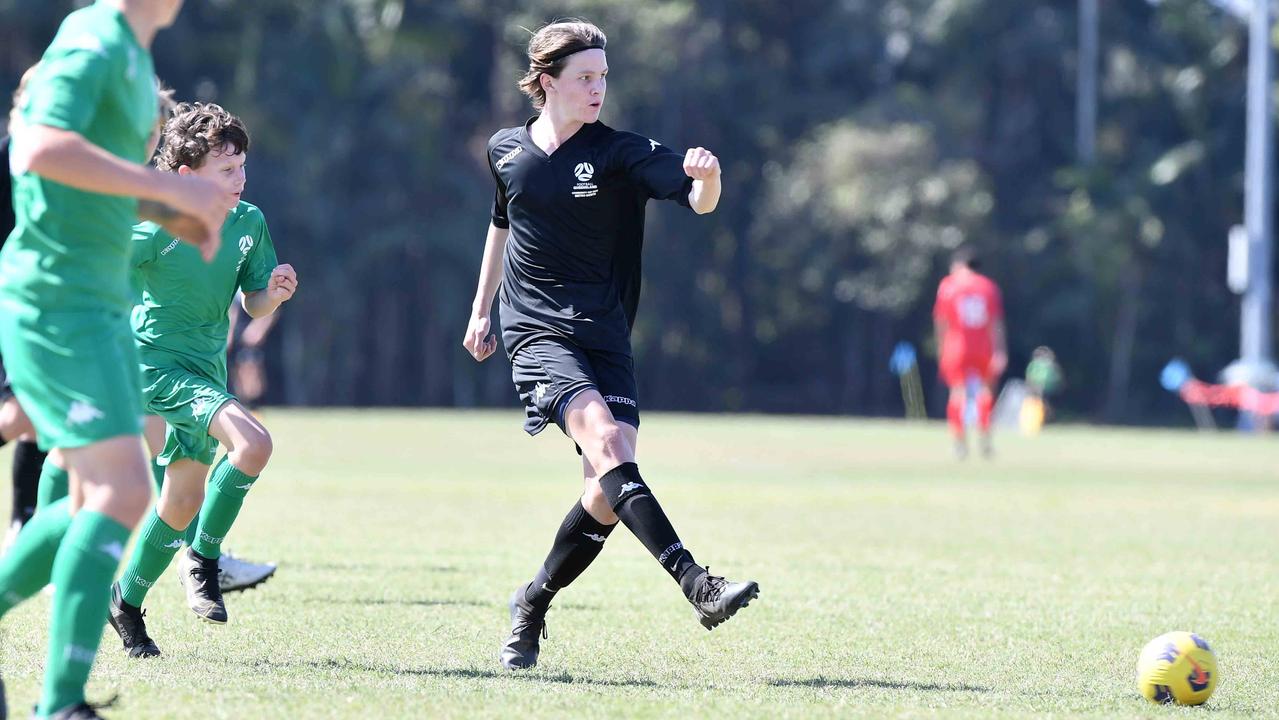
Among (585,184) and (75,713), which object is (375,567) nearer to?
(585,184)

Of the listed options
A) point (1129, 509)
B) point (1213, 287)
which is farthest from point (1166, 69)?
point (1129, 509)

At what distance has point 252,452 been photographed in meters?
6.38

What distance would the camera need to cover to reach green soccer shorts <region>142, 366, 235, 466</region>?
641 centimetres

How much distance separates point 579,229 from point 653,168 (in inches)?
14.2

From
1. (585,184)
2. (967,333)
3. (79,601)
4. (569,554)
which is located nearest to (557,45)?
(585,184)

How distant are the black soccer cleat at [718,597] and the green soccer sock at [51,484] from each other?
231cm

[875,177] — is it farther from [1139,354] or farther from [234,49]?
[234,49]

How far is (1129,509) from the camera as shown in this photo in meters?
14.1

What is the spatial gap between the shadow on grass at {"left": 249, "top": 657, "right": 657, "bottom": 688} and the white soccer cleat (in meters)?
1.76

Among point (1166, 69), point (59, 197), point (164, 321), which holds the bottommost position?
point (164, 321)

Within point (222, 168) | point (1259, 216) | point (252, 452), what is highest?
point (222, 168)

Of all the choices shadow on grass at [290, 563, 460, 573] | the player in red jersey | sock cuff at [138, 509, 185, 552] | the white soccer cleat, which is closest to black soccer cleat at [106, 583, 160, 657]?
sock cuff at [138, 509, 185, 552]

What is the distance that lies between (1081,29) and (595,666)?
44.9 m

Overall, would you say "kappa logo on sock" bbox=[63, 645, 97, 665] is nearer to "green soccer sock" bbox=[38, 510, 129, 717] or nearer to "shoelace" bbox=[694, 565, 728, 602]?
"green soccer sock" bbox=[38, 510, 129, 717]
